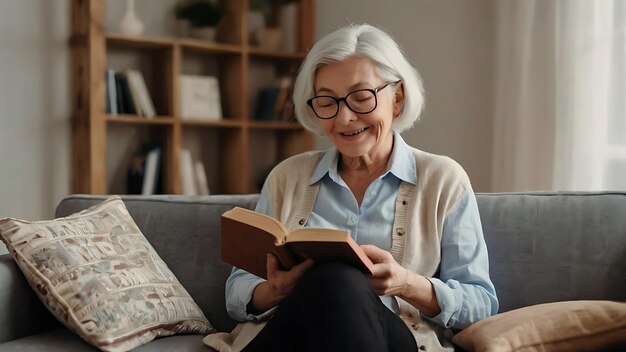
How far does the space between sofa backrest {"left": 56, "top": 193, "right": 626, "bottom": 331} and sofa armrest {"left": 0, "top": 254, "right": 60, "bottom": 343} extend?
0.35 m

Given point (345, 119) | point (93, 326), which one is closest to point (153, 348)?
point (93, 326)

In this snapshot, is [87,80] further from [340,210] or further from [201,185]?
[340,210]

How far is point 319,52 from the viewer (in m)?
1.99

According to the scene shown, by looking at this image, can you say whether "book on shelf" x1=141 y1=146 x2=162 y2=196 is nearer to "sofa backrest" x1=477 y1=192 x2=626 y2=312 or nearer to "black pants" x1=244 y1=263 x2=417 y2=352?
"sofa backrest" x1=477 y1=192 x2=626 y2=312

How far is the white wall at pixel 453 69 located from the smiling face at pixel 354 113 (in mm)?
1595

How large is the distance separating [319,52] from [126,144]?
82.1 inches

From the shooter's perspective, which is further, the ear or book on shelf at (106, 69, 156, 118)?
book on shelf at (106, 69, 156, 118)

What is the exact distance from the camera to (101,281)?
1.92m

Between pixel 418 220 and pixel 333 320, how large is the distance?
0.46m

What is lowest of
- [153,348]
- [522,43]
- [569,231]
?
[153,348]

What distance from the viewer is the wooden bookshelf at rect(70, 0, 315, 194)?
3541 mm

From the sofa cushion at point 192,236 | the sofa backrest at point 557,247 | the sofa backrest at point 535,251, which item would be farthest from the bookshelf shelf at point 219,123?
the sofa backrest at point 557,247

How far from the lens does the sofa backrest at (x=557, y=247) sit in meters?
1.94

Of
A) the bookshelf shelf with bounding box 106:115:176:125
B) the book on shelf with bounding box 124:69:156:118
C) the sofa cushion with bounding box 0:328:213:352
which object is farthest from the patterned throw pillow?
the book on shelf with bounding box 124:69:156:118
